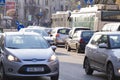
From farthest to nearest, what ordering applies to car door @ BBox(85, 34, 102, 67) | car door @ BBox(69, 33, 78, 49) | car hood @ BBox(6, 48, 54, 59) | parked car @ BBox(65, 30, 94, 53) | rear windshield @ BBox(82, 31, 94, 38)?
car door @ BBox(69, 33, 78, 49)
rear windshield @ BBox(82, 31, 94, 38)
parked car @ BBox(65, 30, 94, 53)
car door @ BBox(85, 34, 102, 67)
car hood @ BBox(6, 48, 54, 59)

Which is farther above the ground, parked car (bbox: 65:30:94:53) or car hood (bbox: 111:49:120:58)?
car hood (bbox: 111:49:120:58)

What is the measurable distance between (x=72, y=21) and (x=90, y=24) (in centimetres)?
719

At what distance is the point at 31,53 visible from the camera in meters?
13.4

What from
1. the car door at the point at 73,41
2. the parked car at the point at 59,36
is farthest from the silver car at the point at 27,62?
the parked car at the point at 59,36

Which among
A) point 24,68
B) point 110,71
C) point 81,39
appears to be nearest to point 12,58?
point 24,68

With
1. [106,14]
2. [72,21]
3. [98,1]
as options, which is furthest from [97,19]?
[98,1]

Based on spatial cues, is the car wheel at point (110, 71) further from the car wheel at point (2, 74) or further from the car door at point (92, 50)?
the car wheel at point (2, 74)

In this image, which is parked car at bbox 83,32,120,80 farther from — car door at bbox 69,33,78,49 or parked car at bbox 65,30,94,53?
car door at bbox 69,33,78,49

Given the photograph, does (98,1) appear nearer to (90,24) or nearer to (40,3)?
(90,24)

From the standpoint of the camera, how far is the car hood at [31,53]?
1321 cm

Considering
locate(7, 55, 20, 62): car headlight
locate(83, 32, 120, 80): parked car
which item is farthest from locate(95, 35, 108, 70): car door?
locate(7, 55, 20, 62): car headlight

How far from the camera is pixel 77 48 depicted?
3017cm

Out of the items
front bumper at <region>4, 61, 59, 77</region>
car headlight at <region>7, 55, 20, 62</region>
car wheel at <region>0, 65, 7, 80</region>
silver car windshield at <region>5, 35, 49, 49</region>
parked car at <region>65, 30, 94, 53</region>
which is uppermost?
silver car windshield at <region>5, 35, 49, 49</region>

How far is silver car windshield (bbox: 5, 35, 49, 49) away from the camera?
14.2m
